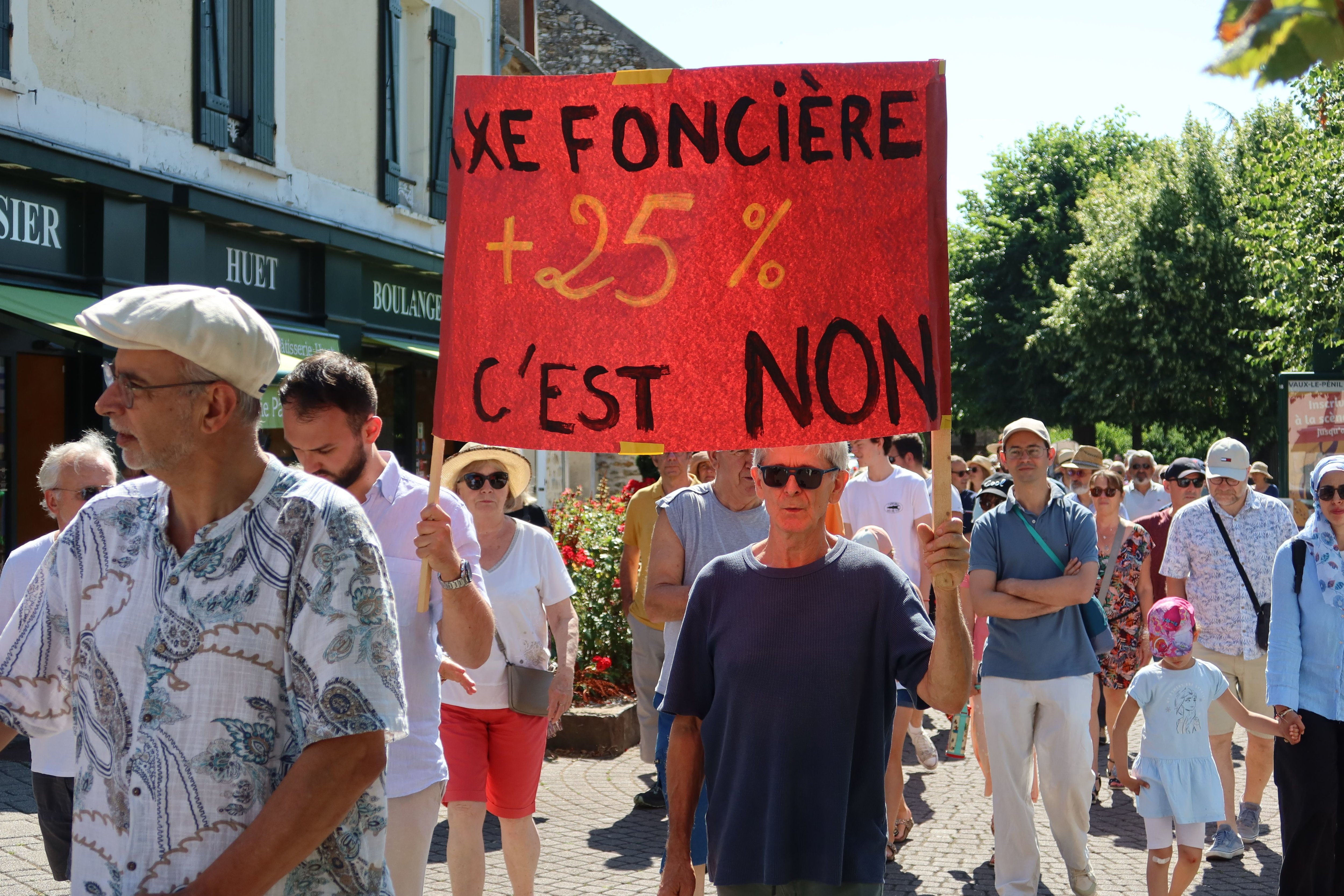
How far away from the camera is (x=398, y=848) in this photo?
3850 mm

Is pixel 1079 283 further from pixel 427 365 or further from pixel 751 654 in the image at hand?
pixel 751 654

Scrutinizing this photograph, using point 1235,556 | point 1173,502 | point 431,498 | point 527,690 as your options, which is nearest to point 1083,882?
point 1235,556

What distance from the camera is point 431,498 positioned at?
3.60 m

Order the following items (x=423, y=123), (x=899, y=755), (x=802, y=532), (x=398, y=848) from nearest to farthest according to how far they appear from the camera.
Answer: (x=802, y=532), (x=398, y=848), (x=899, y=755), (x=423, y=123)

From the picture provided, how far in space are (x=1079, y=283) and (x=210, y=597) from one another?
109ft

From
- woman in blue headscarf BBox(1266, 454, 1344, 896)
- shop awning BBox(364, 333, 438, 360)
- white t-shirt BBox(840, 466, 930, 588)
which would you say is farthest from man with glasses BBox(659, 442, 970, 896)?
shop awning BBox(364, 333, 438, 360)

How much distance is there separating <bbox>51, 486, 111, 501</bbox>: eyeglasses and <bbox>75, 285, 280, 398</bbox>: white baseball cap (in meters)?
2.92

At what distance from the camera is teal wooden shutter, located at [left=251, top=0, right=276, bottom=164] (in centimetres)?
1311

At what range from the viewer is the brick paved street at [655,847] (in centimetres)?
629

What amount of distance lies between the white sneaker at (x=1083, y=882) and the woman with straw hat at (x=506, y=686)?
7.74 feet

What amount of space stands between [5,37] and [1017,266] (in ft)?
108

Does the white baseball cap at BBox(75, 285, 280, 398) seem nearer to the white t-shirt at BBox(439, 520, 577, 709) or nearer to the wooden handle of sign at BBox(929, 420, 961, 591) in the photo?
the wooden handle of sign at BBox(929, 420, 961, 591)

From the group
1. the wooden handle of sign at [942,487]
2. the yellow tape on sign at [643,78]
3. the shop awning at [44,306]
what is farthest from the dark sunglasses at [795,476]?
the shop awning at [44,306]

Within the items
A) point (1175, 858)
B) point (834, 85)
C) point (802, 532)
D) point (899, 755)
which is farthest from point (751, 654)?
point (1175, 858)
